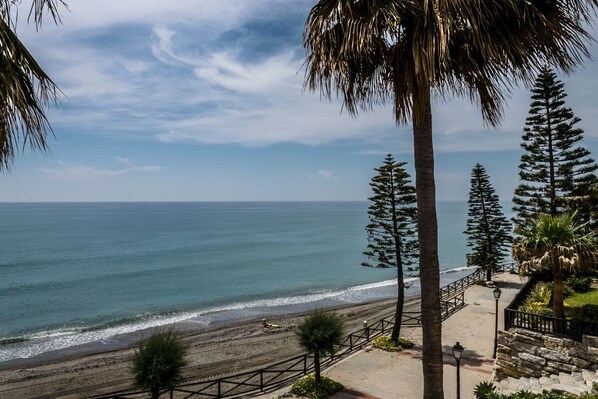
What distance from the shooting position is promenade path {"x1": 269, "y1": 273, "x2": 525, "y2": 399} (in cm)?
1368

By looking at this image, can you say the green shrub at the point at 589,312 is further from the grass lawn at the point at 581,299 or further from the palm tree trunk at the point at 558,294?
the palm tree trunk at the point at 558,294

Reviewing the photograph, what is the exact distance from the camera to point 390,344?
1917cm

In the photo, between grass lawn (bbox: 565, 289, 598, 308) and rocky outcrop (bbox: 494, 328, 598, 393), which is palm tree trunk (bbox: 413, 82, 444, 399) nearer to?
rocky outcrop (bbox: 494, 328, 598, 393)

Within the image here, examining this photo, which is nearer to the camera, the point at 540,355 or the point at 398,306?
the point at 540,355

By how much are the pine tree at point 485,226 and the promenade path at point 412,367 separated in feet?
44.6

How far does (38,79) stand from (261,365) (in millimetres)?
21602

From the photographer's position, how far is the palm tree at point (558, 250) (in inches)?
464

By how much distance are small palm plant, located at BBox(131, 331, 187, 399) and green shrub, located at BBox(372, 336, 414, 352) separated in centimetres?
1100

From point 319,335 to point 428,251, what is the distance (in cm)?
903

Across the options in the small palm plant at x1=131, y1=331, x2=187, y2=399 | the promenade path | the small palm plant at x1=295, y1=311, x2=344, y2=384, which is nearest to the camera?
the small palm plant at x1=131, y1=331, x2=187, y2=399

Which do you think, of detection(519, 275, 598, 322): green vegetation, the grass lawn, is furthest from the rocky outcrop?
the grass lawn

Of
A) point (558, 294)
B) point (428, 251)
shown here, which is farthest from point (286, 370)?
point (428, 251)

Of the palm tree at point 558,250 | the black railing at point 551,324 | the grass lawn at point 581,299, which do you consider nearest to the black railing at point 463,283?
the grass lawn at point 581,299

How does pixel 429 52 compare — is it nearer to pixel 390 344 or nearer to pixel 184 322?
pixel 390 344
